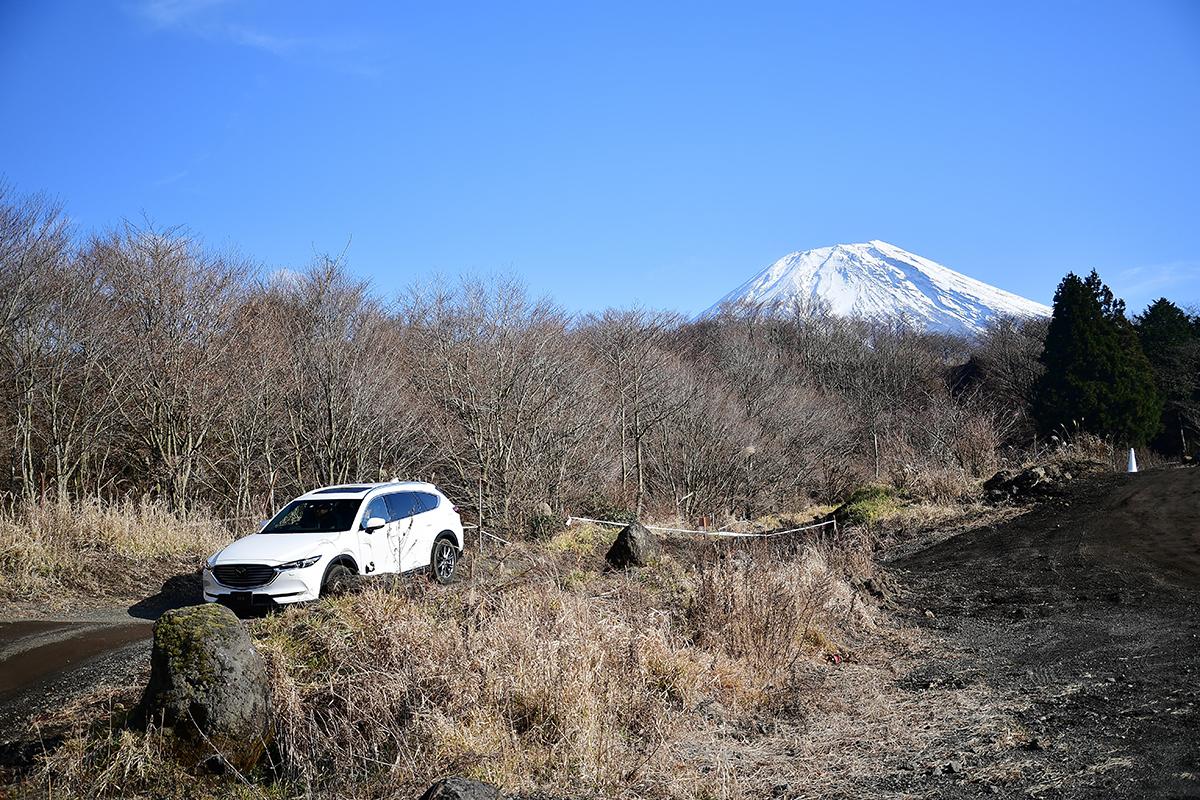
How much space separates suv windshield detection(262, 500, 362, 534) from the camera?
11352 millimetres

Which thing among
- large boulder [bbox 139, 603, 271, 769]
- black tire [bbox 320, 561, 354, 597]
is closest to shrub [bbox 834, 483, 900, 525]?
black tire [bbox 320, 561, 354, 597]

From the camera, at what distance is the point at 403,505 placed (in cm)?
1237

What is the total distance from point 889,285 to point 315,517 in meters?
140

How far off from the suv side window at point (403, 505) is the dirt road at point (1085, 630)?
706 centimetres

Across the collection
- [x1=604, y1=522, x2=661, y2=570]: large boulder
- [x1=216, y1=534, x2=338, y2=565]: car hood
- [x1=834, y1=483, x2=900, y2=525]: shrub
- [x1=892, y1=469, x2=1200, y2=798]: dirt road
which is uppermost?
[x1=216, y1=534, x2=338, y2=565]: car hood

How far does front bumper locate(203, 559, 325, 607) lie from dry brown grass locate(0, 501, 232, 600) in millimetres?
3707

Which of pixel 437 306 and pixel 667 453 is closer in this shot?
pixel 437 306

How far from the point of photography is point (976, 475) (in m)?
23.8

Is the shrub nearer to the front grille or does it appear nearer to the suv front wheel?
the suv front wheel

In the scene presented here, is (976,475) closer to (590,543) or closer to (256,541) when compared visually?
(590,543)

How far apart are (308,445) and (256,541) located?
13902mm

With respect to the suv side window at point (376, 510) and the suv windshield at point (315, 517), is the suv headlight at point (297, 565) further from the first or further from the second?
the suv side window at point (376, 510)

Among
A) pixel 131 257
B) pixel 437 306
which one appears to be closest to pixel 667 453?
pixel 437 306

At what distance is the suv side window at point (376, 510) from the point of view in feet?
37.9
